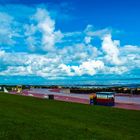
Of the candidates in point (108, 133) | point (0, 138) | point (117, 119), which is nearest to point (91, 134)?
point (108, 133)

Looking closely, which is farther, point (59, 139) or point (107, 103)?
point (107, 103)

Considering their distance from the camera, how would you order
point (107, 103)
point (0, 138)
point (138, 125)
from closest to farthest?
point (0, 138) < point (138, 125) < point (107, 103)

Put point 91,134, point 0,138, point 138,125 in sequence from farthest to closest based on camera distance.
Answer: point 138,125, point 91,134, point 0,138

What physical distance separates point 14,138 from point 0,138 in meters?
0.54

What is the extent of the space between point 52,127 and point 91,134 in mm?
2358

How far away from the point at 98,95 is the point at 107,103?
7.24 ft

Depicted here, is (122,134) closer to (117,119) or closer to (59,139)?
(59,139)

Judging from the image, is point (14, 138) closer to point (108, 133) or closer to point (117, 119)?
point (108, 133)

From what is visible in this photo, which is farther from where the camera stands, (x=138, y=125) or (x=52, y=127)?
(x=138, y=125)

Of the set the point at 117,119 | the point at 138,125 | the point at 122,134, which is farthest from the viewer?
the point at 117,119

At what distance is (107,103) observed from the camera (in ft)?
150

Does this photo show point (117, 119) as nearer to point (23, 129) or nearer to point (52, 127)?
point (52, 127)

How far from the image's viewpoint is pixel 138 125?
945 inches

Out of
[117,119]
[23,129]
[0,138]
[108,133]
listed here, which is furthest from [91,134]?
[117,119]
